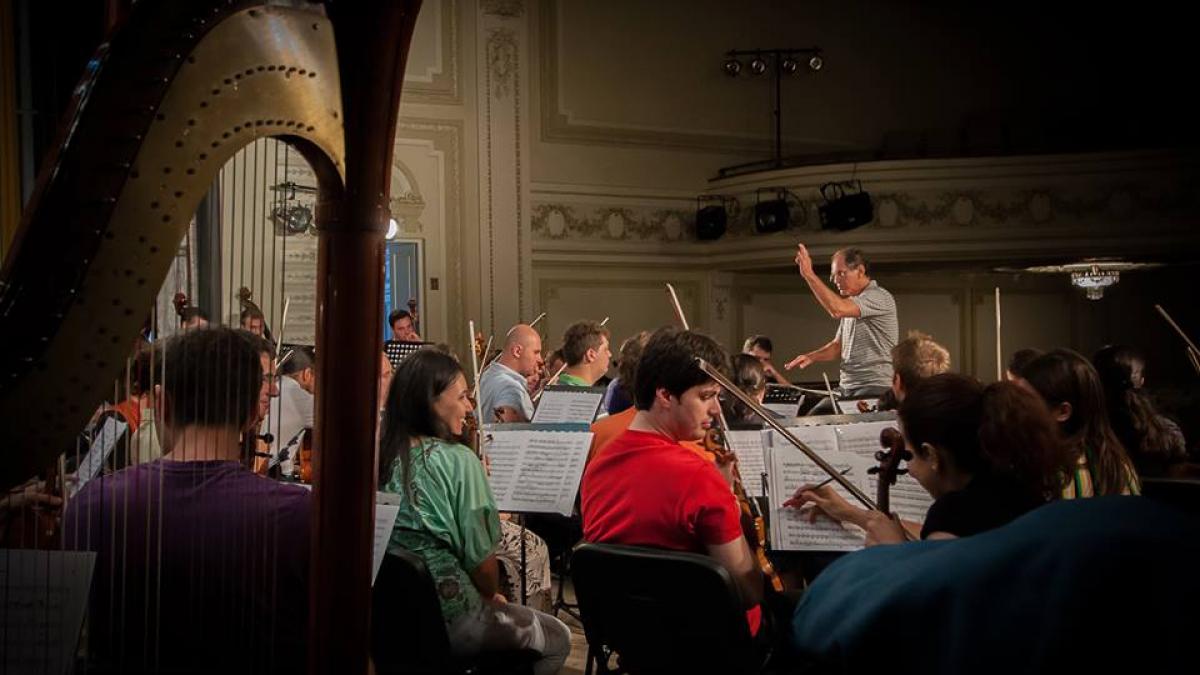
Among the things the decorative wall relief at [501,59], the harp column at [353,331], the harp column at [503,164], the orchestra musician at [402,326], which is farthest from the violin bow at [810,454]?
the decorative wall relief at [501,59]

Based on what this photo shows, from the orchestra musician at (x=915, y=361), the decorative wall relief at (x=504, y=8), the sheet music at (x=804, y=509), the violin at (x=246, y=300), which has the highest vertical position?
the decorative wall relief at (x=504, y=8)

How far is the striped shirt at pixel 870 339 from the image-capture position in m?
6.86

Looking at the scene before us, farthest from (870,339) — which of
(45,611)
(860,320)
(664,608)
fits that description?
(45,611)

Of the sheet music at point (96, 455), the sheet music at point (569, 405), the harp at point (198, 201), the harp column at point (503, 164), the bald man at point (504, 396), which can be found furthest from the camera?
the harp column at point (503, 164)

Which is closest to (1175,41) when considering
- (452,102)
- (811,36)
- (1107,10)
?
(1107,10)

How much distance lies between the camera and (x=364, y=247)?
1587 millimetres

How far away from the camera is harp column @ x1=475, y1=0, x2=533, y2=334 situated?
11172 mm

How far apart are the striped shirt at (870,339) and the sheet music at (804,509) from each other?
13.1 feet

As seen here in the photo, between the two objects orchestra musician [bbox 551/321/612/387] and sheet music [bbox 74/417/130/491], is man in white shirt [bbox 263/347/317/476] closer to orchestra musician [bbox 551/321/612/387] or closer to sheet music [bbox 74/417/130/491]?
orchestra musician [bbox 551/321/612/387]

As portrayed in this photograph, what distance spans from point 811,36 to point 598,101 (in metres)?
2.71

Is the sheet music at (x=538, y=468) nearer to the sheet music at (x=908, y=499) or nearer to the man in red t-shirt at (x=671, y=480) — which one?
the man in red t-shirt at (x=671, y=480)

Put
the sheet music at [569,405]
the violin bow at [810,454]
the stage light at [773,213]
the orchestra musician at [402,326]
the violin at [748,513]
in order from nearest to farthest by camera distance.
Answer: the violin bow at [810,454] < the violin at [748,513] < the sheet music at [569,405] < the orchestra musician at [402,326] < the stage light at [773,213]

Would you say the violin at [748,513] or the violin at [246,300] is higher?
the violin at [246,300]

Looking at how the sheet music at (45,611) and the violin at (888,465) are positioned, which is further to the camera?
the violin at (888,465)
